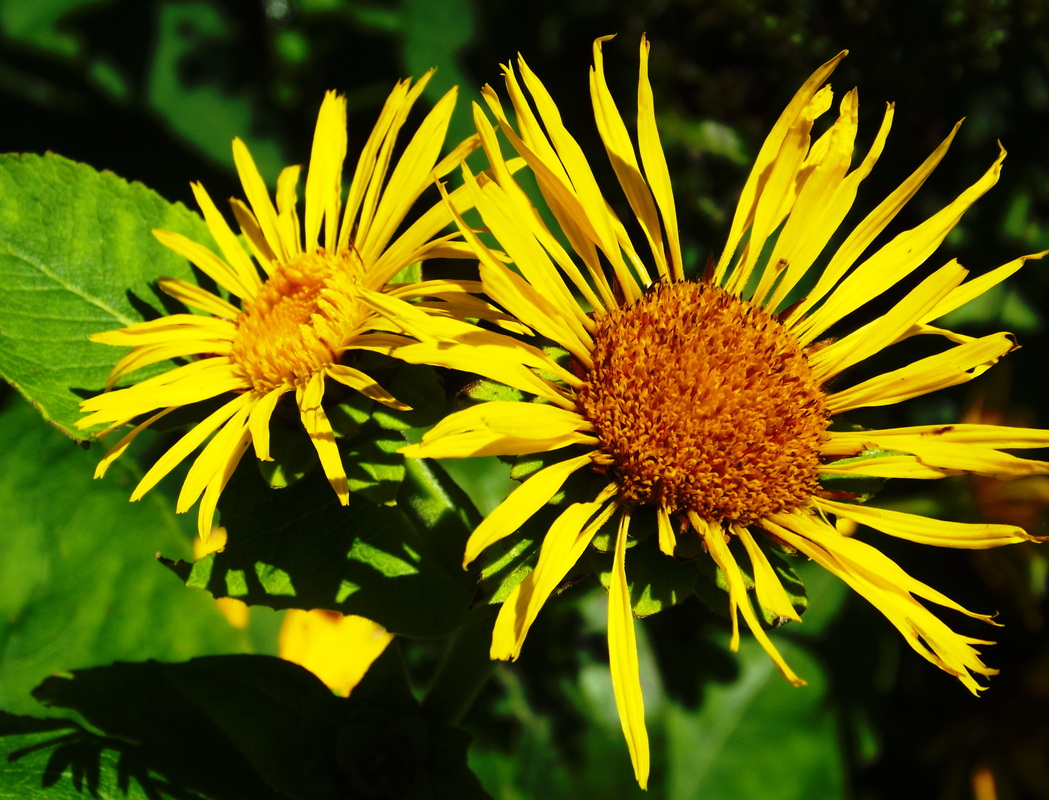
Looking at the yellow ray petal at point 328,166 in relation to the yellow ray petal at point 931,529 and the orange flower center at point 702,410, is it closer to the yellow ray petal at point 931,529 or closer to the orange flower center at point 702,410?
the orange flower center at point 702,410

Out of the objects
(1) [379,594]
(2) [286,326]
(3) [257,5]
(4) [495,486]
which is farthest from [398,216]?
(3) [257,5]

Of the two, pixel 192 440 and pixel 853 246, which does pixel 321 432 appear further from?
pixel 853 246

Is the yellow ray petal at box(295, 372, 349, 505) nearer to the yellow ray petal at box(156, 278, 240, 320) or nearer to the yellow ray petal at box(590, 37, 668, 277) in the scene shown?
the yellow ray petal at box(156, 278, 240, 320)

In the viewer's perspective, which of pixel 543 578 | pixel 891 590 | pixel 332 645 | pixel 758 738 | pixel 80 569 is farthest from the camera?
pixel 758 738

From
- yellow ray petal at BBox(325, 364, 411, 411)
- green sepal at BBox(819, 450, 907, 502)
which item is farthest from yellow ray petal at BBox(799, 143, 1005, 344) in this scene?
yellow ray petal at BBox(325, 364, 411, 411)

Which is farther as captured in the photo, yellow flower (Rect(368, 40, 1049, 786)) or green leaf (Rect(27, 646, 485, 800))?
green leaf (Rect(27, 646, 485, 800))

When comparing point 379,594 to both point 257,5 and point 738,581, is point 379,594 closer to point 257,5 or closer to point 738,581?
point 738,581

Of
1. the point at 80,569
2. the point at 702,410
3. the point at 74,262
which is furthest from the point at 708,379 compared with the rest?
the point at 80,569
